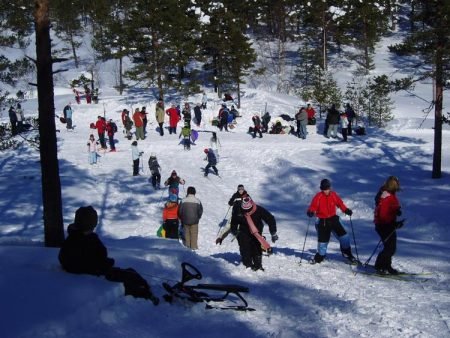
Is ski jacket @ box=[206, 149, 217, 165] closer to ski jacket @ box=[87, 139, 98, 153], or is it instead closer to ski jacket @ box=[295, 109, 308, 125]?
ski jacket @ box=[87, 139, 98, 153]

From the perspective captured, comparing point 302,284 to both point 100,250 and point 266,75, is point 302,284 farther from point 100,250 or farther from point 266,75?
point 266,75

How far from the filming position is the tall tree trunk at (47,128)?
28.0 feet

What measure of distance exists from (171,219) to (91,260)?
6.47 metres

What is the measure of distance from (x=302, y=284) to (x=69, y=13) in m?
51.1

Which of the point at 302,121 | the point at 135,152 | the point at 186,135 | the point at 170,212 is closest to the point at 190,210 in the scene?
the point at 170,212

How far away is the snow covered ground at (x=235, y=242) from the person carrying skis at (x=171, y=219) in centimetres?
75

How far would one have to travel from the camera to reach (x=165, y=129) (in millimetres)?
30000

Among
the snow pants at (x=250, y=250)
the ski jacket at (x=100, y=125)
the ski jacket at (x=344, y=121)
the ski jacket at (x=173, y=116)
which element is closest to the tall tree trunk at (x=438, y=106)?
the ski jacket at (x=344, y=121)

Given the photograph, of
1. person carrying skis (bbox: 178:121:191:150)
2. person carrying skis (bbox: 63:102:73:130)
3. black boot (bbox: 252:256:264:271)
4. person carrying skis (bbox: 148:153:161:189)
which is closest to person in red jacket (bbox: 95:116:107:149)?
person carrying skis (bbox: 178:121:191:150)

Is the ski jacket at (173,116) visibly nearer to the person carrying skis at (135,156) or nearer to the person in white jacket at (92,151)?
the person in white jacket at (92,151)

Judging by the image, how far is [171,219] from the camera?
12312mm

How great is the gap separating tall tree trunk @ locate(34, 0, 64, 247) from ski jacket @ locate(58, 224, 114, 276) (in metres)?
3.23

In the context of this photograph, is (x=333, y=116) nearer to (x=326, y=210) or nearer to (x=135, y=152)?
(x=135, y=152)

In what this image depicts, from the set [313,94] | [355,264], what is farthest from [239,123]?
[355,264]
